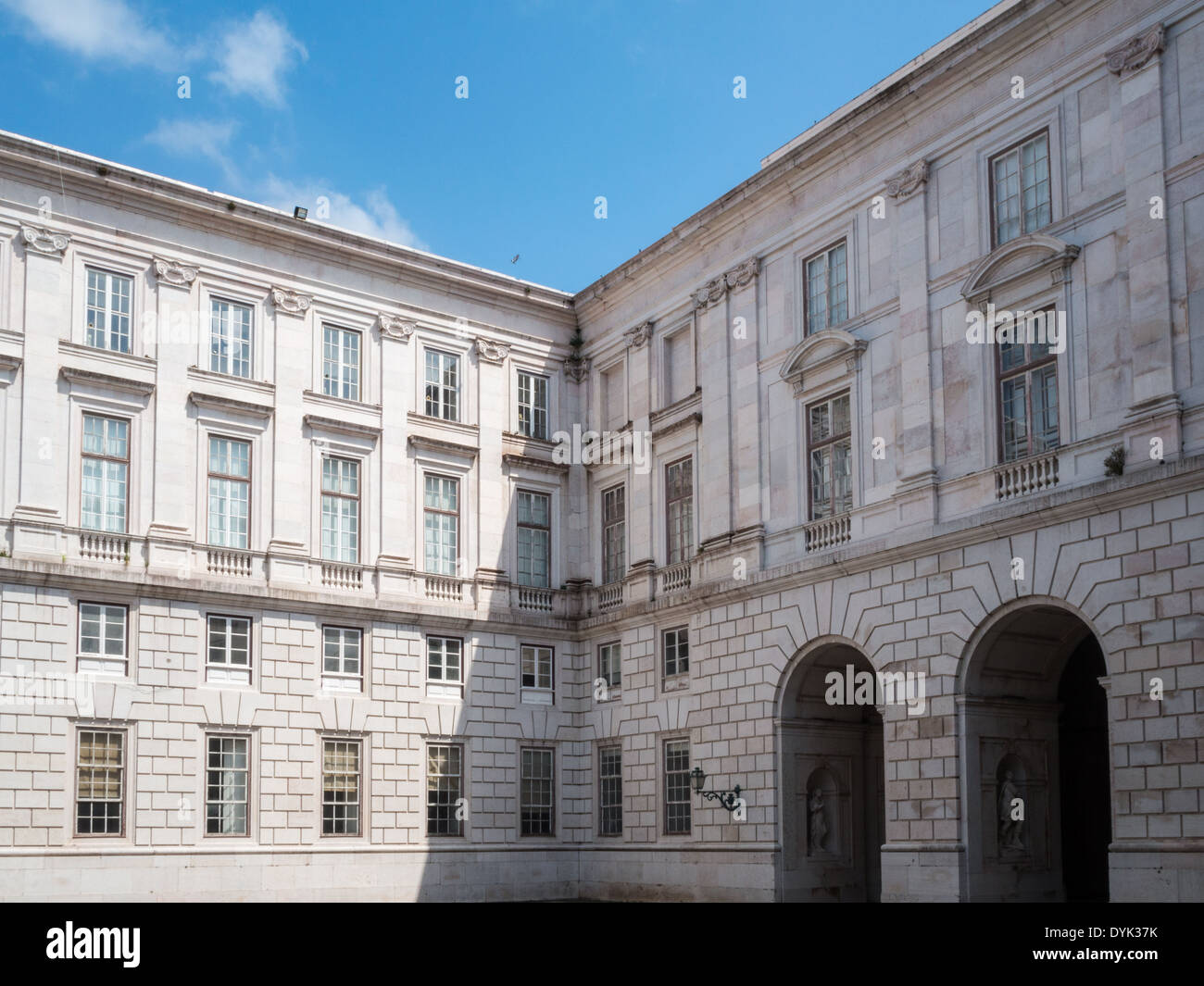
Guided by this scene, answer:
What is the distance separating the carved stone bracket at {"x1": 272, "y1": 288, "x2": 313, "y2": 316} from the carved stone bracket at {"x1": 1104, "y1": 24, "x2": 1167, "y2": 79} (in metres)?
18.0

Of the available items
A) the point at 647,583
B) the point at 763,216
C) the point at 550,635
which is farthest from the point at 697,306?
the point at 550,635

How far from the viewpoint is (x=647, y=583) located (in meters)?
34.8

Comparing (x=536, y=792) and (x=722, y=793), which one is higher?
(x=722, y=793)

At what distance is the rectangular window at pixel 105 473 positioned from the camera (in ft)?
102

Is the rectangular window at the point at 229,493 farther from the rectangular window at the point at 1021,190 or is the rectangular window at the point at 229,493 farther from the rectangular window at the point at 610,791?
the rectangular window at the point at 1021,190

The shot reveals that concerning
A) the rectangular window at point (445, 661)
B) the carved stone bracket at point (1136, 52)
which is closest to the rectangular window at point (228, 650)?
the rectangular window at point (445, 661)

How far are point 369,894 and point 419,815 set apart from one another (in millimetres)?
2075

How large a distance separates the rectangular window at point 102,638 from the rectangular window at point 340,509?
16.0ft

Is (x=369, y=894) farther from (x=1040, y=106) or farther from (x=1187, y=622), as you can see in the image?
(x=1040, y=106)

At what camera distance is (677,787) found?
3331 centimetres

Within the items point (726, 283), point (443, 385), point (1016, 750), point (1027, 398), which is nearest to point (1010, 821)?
point (1016, 750)

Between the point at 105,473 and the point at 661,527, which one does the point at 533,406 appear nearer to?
the point at 661,527

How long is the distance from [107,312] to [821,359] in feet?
48.8

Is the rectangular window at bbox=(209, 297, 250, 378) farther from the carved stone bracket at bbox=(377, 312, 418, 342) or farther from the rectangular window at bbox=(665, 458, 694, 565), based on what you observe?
the rectangular window at bbox=(665, 458, 694, 565)
